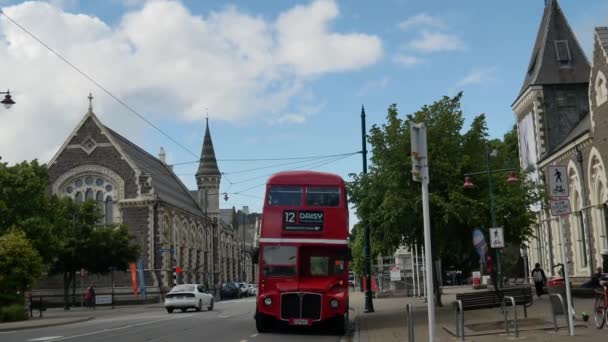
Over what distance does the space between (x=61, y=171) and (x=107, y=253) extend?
18050 mm

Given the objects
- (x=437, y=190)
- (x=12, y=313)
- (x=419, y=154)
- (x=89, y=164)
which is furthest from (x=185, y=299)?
(x=89, y=164)

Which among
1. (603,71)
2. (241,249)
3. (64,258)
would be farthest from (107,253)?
(241,249)

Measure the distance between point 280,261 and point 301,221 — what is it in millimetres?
1256

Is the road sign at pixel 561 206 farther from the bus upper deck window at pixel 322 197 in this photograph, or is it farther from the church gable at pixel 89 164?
the church gable at pixel 89 164

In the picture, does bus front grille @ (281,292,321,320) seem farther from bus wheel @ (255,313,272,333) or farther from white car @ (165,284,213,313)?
white car @ (165,284,213,313)

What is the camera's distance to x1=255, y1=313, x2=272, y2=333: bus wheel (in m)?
19.9

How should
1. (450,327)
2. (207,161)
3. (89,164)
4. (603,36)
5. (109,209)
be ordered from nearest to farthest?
1. (450,327)
2. (603,36)
3. (89,164)
4. (109,209)
5. (207,161)

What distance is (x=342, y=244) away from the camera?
1955cm

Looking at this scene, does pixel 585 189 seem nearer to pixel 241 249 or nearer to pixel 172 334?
pixel 172 334

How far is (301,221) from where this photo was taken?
19.6m

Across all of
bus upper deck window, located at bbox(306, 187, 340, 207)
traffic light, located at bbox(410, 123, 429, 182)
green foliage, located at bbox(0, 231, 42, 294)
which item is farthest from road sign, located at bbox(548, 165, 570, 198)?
green foliage, located at bbox(0, 231, 42, 294)

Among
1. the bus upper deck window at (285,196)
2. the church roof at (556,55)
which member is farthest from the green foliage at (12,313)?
the church roof at (556,55)

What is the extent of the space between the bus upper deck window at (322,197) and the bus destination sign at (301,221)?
11.3 inches

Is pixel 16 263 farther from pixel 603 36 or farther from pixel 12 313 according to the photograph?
pixel 603 36
